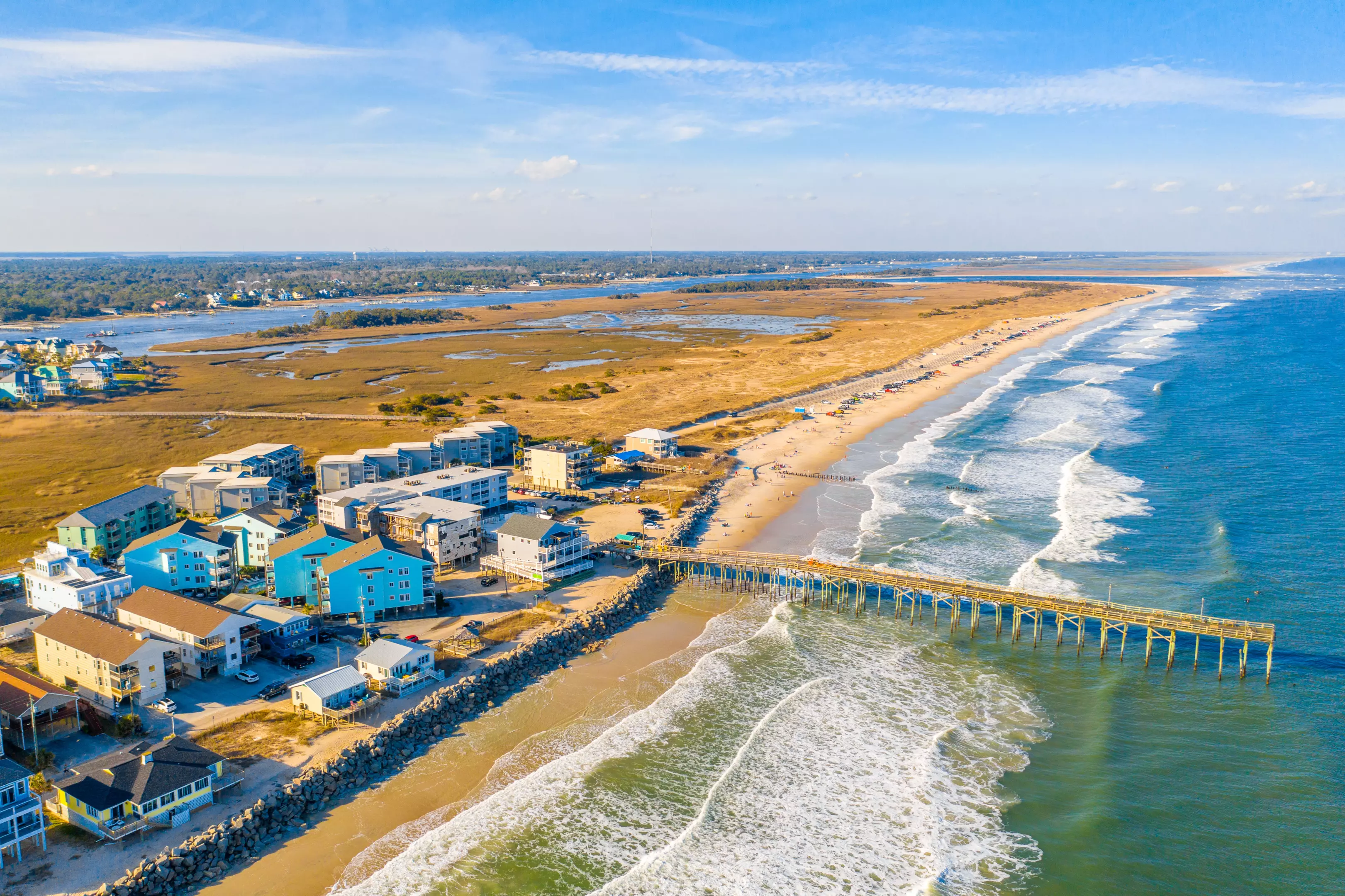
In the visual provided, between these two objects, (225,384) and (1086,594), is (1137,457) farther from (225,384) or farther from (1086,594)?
(225,384)

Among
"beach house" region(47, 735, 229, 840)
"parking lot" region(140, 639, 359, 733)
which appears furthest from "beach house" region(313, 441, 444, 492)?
"beach house" region(47, 735, 229, 840)

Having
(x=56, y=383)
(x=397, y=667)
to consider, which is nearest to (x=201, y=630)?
(x=397, y=667)

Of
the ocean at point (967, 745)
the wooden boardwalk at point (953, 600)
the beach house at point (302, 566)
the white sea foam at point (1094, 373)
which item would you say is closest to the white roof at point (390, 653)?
the ocean at point (967, 745)

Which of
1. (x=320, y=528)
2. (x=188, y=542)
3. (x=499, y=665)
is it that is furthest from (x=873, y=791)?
(x=188, y=542)

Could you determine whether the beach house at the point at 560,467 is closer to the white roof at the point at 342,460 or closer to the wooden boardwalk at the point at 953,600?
the white roof at the point at 342,460

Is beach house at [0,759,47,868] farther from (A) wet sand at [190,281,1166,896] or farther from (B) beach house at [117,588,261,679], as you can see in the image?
Answer: (B) beach house at [117,588,261,679]

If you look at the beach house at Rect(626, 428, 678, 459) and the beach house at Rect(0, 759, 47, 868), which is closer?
the beach house at Rect(0, 759, 47, 868)
